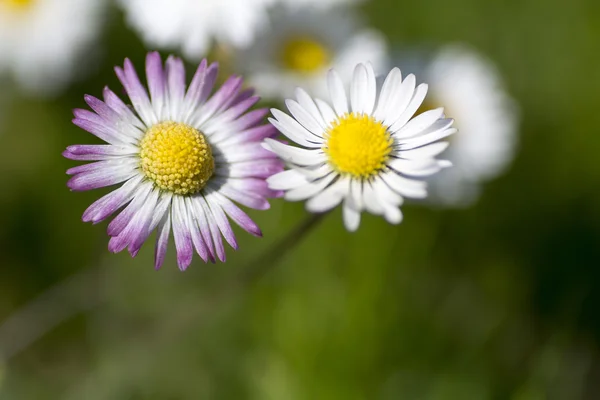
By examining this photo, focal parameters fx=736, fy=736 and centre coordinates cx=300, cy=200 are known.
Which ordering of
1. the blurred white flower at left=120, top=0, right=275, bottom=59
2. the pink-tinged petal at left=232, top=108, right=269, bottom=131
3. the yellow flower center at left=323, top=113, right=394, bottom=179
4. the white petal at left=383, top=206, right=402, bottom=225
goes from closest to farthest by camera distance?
the white petal at left=383, top=206, right=402, bottom=225 → the yellow flower center at left=323, top=113, right=394, bottom=179 → the pink-tinged petal at left=232, top=108, right=269, bottom=131 → the blurred white flower at left=120, top=0, right=275, bottom=59

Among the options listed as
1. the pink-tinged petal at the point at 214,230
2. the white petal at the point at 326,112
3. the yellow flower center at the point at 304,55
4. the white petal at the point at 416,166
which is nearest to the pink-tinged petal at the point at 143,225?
the pink-tinged petal at the point at 214,230

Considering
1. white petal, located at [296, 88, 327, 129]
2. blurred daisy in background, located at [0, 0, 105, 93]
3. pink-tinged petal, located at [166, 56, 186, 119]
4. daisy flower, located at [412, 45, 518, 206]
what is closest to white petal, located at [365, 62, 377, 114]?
white petal, located at [296, 88, 327, 129]

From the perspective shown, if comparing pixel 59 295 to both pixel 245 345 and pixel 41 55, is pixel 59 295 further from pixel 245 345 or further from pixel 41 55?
pixel 41 55

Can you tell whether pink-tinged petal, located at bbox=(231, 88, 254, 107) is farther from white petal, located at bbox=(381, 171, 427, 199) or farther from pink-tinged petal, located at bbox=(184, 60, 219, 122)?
white petal, located at bbox=(381, 171, 427, 199)

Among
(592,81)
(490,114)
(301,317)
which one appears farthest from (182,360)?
(592,81)

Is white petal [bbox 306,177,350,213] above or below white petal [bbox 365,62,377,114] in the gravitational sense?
below

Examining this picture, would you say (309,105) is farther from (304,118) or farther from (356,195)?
(356,195)

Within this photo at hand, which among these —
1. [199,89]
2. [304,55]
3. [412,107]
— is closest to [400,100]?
[412,107]
